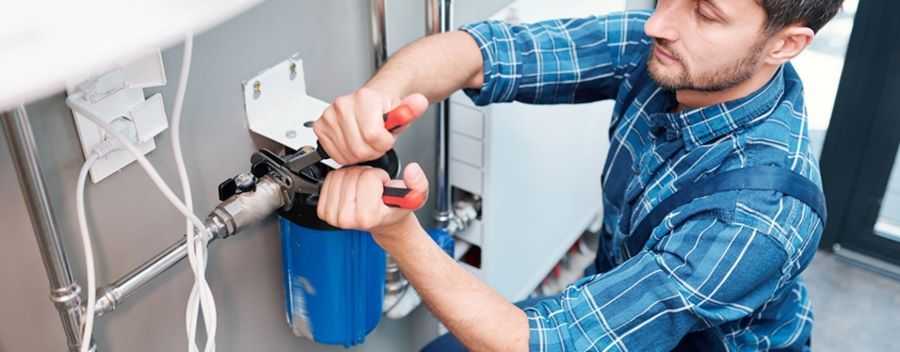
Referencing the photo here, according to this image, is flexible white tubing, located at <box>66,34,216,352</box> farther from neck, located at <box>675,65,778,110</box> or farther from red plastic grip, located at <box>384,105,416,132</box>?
neck, located at <box>675,65,778,110</box>

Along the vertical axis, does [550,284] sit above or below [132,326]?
below

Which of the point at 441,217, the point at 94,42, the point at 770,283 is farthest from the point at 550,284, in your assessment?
the point at 94,42

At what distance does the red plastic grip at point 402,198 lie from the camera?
0.73 meters

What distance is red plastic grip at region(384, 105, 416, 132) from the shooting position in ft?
2.33

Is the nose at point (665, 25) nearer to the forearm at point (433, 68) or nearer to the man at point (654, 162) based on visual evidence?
the man at point (654, 162)

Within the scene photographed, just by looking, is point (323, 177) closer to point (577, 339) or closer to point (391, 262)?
point (577, 339)

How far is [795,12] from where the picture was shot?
3.08 feet

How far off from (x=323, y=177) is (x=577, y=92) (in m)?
0.47

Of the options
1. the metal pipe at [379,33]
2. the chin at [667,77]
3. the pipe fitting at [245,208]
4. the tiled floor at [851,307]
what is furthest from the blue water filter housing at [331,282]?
the tiled floor at [851,307]

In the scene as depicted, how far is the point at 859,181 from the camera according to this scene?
1998 millimetres

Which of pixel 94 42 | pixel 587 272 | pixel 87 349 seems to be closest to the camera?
pixel 94 42

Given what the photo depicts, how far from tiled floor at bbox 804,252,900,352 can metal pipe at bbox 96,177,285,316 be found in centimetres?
144

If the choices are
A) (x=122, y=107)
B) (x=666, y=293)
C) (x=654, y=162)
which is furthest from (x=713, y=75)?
(x=122, y=107)

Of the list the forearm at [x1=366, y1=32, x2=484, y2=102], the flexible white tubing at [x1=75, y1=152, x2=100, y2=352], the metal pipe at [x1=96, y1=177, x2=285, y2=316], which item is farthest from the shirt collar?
the flexible white tubing at [x1=75, y1=152, x2=100, y2=352]
